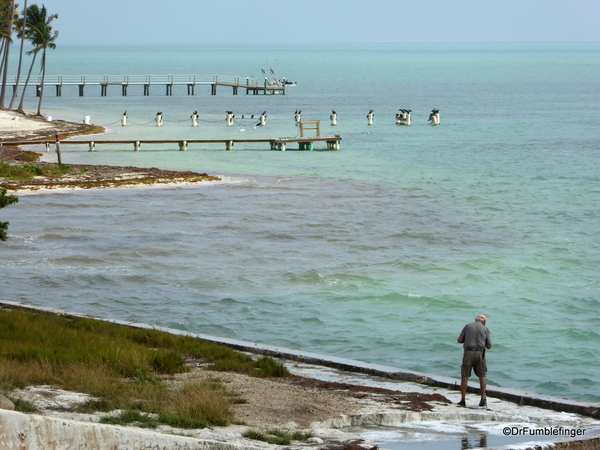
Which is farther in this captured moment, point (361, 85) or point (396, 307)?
point (361, 85)

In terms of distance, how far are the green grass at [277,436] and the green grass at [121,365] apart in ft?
1.50

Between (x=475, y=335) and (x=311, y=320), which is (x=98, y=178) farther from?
(x=475, y=335)

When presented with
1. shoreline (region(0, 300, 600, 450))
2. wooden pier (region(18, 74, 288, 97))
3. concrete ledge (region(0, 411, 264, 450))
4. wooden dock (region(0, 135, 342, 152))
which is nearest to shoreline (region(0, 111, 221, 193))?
wooden dock (region(0, 135, 342, 152))

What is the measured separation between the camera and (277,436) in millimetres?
9406

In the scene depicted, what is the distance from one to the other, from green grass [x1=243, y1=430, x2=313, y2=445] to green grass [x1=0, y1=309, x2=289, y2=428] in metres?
0.46

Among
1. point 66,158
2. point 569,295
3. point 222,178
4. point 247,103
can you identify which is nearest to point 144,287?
point 569,295

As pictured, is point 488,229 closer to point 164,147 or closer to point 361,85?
point 164,147

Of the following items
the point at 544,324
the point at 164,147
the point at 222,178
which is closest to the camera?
the point at 544,324

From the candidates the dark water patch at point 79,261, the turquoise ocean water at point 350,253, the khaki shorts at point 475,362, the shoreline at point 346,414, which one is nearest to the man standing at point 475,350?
the khaki shorts at point 475,362

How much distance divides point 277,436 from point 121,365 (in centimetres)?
308

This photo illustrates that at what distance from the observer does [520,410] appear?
38.5 feet

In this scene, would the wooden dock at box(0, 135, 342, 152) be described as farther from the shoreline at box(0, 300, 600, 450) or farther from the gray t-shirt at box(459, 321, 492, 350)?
the gray t-shirt at box(459, 321, 492, 350)

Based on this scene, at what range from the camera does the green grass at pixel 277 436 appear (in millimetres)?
9240

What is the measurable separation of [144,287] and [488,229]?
12.7 meters
